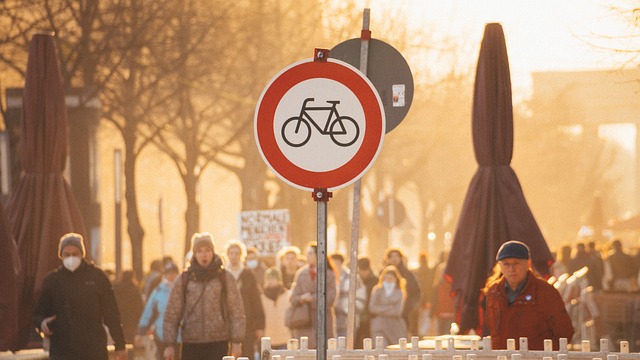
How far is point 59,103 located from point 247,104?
18533 mm

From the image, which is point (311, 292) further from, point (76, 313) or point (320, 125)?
point (320, 125)

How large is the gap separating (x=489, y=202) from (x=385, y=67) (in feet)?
12.8

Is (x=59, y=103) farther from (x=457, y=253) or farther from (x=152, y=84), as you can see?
(x=152, y=84)

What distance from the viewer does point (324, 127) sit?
24.8ft

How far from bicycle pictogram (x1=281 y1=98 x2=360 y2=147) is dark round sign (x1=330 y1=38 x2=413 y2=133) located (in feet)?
9.98

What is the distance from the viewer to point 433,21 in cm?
4847

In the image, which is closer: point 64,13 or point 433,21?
point 64,13

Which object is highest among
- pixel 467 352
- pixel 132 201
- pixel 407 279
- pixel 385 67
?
pixel 132 201

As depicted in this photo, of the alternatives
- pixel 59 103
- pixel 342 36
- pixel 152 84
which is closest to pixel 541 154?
pixel 342 36

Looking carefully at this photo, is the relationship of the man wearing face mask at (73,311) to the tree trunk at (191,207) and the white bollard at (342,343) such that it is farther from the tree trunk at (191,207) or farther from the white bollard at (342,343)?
the tree trunk at (191,207)

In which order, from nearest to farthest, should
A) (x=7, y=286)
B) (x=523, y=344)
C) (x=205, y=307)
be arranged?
(x=523, y=344), (x=7, y=286), (x=205, y=307)

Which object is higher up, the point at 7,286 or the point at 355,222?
the point at 355,222

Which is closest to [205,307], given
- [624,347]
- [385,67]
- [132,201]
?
[385,67]

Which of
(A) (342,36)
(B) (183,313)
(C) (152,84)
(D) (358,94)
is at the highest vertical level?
(A) (342,36)
